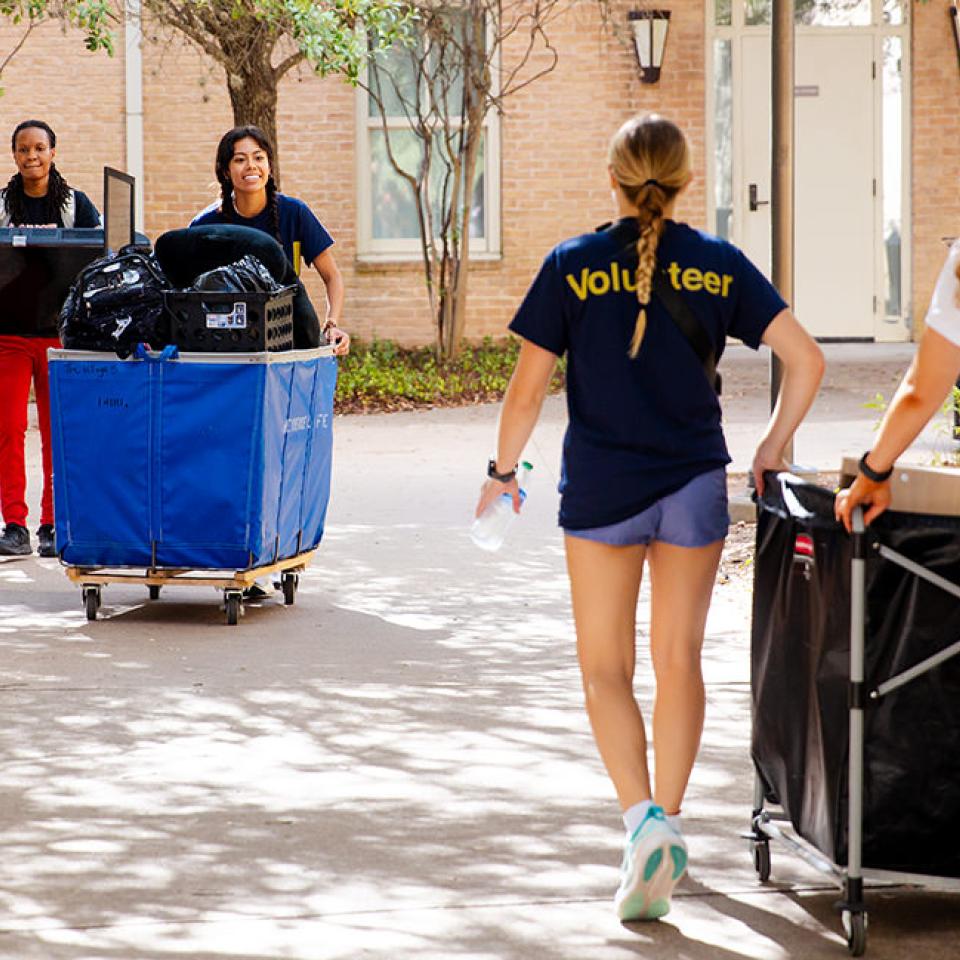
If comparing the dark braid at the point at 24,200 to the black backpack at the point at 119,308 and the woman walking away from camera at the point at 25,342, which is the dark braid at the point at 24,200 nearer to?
the woman walking away from camera at the point at 25,342

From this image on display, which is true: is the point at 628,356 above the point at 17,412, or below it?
above

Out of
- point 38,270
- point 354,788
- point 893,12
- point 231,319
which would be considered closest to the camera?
point 354,788

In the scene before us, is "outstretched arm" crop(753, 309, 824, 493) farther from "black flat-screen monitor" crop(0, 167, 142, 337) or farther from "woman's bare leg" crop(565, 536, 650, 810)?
"black flat-screen monitor" crop(0, 167, 142, 337)

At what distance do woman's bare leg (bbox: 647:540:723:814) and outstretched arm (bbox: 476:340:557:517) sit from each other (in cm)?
38

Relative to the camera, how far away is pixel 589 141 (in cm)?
1944

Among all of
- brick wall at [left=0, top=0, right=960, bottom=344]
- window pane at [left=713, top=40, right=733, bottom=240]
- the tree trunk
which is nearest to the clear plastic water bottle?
the tree trunk

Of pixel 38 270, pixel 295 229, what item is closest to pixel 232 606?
pixel 295 229

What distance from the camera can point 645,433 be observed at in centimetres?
432

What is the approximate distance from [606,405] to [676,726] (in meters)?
0.75

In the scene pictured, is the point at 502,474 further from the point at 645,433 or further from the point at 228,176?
the point at 228,176

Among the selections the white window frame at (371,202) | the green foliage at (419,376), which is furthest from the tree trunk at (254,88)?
the white window frame at (371,202)

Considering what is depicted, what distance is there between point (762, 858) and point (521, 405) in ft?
3.91

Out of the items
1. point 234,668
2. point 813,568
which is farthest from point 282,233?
point 813,568

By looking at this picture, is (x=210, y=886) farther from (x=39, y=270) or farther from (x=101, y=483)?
(x=39, y=270)
